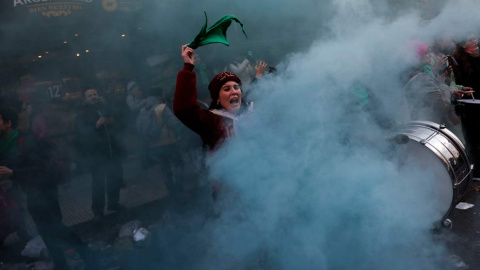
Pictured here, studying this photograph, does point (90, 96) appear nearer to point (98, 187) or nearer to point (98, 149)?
point (98, 149)

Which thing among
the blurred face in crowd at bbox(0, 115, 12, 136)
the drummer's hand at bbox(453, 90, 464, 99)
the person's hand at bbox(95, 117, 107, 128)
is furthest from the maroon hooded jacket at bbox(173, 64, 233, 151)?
the drummer's hand at bbox(453, 90, 464, 99)

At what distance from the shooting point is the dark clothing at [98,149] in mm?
4941

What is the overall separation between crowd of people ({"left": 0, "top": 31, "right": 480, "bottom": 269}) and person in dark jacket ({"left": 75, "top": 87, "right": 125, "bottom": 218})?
0.01 metres

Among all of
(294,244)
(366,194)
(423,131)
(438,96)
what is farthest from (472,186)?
(294,244)

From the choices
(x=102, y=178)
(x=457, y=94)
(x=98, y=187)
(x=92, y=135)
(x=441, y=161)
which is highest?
(x=457, y=94)

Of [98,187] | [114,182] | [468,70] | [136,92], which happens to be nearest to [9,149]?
[98,187]

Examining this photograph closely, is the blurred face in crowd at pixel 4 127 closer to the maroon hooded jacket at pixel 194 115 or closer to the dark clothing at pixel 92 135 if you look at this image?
the dark clothing at pixel 92 135

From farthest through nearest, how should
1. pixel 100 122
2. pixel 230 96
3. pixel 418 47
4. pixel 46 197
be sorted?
pixel 100 122
pixel 418 47
pixel 46 197
pixel 230 96

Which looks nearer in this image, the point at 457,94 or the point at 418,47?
the point at 418,47

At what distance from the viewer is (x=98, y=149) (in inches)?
197

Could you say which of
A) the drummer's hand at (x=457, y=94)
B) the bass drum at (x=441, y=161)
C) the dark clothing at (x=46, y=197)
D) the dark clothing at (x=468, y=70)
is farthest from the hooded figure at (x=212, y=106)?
the dark clothing at (x=468, y=70)

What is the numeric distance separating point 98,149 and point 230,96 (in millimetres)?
2607

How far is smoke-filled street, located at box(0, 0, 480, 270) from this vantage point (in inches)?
110

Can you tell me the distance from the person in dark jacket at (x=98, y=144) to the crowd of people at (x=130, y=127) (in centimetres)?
1
